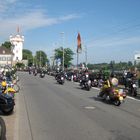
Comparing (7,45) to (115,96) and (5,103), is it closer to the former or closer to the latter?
(115,96)

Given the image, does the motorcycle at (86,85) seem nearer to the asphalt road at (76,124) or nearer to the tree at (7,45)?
the asphalt road at (76,124)

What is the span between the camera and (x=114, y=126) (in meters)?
11.0

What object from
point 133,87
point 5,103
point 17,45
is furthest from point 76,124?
point 17,45

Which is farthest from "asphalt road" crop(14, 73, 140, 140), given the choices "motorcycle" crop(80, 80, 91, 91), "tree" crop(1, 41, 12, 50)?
"tree" crop(1, 41, 12, 50)

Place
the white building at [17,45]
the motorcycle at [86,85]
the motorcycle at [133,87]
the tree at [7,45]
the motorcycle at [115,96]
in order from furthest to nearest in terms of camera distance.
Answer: the white building at [17,45], the tree at [7,45], the motorcycle at [86,85], the motorcycle at [133,87], the motorcycle at [115,96]

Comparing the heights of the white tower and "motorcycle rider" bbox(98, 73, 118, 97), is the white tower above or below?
above

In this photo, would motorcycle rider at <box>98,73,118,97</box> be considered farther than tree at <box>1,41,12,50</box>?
No

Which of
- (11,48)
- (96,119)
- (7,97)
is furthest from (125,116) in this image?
(11,48)

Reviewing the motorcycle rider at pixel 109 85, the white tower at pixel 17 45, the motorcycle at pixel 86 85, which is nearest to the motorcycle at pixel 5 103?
the motorcycle rider at pixel 109 85

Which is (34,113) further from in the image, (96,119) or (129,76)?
(129,76)

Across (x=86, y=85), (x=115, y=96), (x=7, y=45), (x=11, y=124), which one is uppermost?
(x=7, y=45)

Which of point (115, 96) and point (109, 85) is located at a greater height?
point (109, 85)

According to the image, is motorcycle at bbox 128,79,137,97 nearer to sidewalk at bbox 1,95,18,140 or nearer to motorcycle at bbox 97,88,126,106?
motorcycle at bbox 97,88,126,106

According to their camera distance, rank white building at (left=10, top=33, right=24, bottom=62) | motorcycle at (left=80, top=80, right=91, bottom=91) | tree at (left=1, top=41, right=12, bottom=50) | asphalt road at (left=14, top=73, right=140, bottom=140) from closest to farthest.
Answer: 1. asphalt road at (left=14, top=73, right=140, bottom=140)
2. motorcycle at (left=80, top=80, right=91, bottom=91)
3. tree at (left=1, top=41, right=12, bottom=50)
4. white building at (left=10, top=33, right=24, bottom=62)
